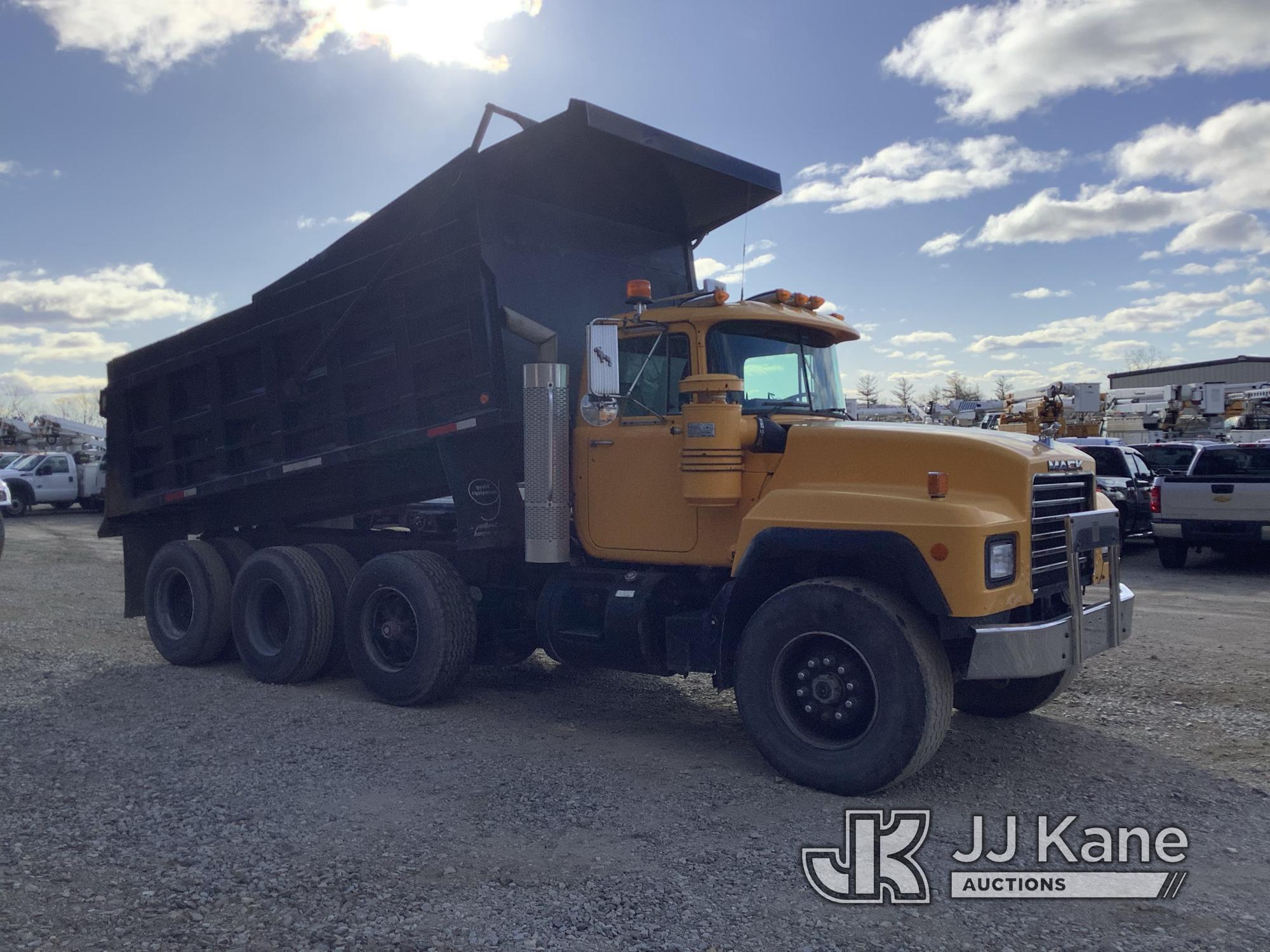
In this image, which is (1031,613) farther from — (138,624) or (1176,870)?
(138,624)

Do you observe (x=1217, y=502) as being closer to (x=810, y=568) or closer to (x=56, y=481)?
(x=810, y=568)

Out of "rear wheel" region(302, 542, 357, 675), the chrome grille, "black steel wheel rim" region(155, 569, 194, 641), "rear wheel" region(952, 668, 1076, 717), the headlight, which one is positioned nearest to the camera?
the headlight

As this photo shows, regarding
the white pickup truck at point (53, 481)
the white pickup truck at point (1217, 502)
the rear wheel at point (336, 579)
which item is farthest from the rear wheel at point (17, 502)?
the white pickup truck at point (1217, 502)

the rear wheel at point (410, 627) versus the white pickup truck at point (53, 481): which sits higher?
the white pickup truck at point (53, 481)

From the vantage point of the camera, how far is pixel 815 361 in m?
6.52

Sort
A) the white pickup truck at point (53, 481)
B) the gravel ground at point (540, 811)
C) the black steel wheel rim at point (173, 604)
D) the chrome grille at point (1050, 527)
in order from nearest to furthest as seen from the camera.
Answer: the gravel ground at point (540, 811) → the chrome grille at point (1050, 527) → the black steel wheel rim at point (173, 604) → the white pickup truck at point (53, 481)

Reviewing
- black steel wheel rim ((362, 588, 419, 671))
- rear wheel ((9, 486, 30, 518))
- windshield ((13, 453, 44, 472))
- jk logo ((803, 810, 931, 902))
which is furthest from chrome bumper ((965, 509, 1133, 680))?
windshield ((13, 453, 44, 472))

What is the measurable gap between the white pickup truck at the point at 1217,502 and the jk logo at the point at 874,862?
480 inches

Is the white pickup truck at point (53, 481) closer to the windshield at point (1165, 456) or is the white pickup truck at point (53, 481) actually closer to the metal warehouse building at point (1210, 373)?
the windshield at point (1165, 456)

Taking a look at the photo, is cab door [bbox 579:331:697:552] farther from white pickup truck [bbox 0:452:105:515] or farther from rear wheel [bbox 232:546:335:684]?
white pickup truck [bbox 0:452:105:515]

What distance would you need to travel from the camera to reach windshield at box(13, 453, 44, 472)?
29.6m

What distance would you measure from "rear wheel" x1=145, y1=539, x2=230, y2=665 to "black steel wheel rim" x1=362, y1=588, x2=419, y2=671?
6.95 ft

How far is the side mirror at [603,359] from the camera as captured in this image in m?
5.78

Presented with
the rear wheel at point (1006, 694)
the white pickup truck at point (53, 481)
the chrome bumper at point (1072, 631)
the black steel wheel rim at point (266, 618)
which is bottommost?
the rear wheel at point (1006, 694)
